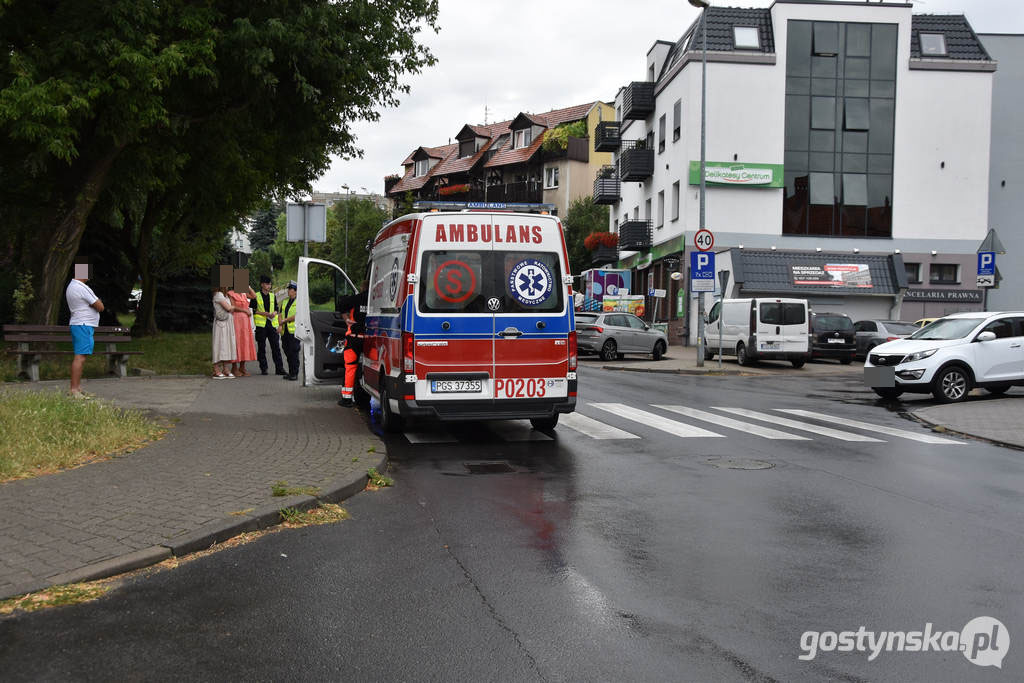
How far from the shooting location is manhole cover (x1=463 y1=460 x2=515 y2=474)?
8.36 meters

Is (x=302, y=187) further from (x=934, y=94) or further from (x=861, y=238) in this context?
(x=934, y=94)

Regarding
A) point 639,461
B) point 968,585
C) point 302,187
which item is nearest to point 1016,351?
point 639,461

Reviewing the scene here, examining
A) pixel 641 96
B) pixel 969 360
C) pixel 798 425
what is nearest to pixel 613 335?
pixel 969 360

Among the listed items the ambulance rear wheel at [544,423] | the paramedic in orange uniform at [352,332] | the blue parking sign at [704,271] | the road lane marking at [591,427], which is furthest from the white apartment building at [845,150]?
the ambulance rear wheel at [544,423]

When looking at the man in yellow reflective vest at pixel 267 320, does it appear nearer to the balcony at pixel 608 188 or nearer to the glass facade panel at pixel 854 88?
the glass facade panel at pixel 854 88

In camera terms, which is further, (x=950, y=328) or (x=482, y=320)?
(x=950, y=328)

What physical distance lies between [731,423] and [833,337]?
58.3ft

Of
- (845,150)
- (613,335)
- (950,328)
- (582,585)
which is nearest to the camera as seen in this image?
(582,585)

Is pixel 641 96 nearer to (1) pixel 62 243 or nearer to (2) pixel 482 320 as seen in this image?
(1) pixel 62 243

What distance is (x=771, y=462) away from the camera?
29.4 ft

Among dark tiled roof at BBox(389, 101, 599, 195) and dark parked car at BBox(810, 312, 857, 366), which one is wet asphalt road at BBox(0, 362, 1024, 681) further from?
dark tiled roof at BBox(389, 101, 599, 195)

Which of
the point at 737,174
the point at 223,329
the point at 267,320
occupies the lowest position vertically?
the point at 223,329

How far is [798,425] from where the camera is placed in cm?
1233

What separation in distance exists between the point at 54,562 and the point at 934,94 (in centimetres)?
4119
